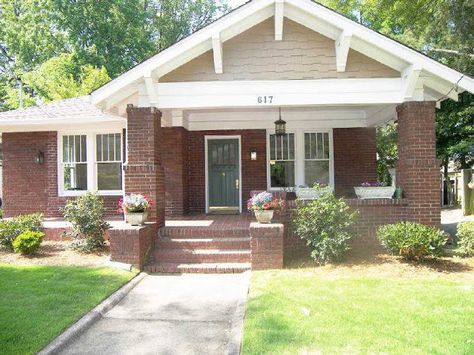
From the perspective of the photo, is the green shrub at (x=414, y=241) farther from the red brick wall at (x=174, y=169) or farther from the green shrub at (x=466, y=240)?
the red brick wall at (x=174, y=169)

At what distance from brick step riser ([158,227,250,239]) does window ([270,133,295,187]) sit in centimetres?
404

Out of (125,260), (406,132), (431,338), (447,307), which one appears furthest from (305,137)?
(431,338)

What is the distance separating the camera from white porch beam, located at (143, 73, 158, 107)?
8.17 meters

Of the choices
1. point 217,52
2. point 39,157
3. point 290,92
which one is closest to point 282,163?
point 290,92

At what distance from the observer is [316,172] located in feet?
41.2

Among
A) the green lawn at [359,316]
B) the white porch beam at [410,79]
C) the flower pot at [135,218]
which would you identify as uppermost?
the white porch beam at [410,79]

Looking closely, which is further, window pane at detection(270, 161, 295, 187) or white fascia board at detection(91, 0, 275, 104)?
window pane at detection(270, 161, 295, 187)

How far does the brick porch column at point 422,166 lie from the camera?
8289 mm

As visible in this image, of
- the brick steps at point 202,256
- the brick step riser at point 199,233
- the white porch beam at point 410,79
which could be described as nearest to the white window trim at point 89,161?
the brick step riser at point 199,233

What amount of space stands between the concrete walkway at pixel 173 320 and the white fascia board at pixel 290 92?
3.35 m

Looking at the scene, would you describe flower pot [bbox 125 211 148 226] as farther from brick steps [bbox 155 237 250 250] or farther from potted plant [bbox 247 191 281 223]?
potted plant [bbox 247 191 281 223]

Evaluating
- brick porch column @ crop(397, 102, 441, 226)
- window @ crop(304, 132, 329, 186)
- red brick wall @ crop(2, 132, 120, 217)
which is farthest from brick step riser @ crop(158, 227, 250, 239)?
red brick wall @ crop(2, 132, 120, 217)

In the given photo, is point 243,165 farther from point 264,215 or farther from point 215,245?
point 264,215

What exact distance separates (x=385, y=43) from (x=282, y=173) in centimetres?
548
